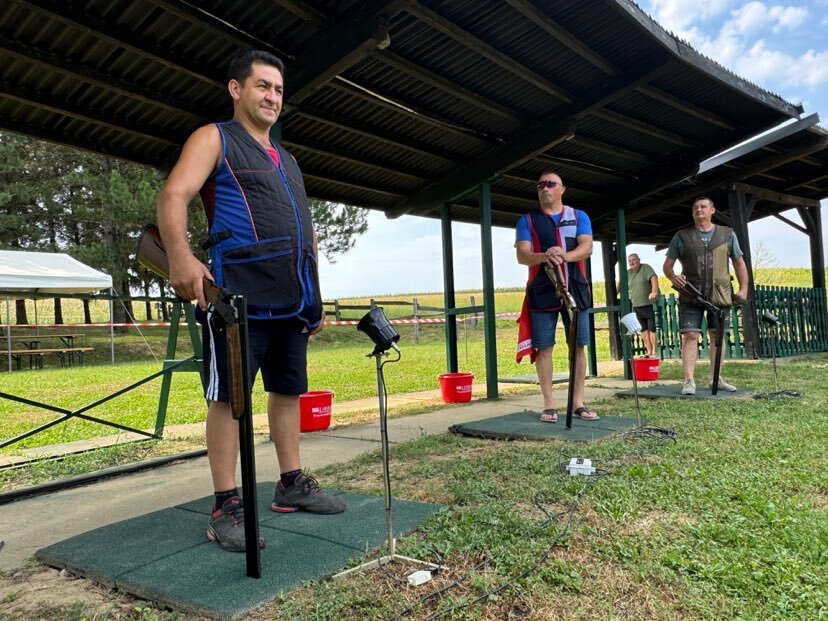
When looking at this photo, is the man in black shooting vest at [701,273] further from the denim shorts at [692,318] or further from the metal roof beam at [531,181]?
the metal roof beam at [531,181]

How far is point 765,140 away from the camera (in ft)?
24.3

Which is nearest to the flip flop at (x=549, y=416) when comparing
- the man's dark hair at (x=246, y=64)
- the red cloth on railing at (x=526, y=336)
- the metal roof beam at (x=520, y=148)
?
the red cloth on railing at (x=526, y=336)

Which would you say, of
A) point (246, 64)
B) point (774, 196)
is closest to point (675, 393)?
point (246, 64)

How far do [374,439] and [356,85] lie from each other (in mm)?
2793

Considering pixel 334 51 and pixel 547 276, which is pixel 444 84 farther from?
pixel 547 276

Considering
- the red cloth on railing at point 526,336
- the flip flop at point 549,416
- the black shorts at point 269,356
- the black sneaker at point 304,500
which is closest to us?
the black shorts at point 269,356

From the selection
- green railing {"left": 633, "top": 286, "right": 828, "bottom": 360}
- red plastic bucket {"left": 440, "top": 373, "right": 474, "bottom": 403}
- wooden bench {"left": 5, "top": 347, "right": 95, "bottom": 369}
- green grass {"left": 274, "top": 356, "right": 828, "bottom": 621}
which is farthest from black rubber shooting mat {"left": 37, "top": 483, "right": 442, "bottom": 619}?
wooden bench {"left": 5, "top": 347, "right": 95, "bottom": 369}

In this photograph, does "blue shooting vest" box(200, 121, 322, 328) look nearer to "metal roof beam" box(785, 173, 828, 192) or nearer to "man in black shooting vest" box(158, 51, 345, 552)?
"man in black shooting vest" box(158, 51, 345, 552)

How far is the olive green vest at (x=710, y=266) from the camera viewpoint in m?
5.95

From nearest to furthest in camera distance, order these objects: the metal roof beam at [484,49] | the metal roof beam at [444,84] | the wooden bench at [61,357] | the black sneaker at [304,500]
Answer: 1. the black sneaker at [304,500]
2. the metal roof beam at [484,49]
3. the metal roof beam at [444,84]
4. the wooden bench at [61,357]

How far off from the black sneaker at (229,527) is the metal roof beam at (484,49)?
3.11m

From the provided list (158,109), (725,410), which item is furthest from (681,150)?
(158,109)

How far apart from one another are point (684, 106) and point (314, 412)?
483cm

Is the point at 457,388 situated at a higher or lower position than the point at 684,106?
lower
